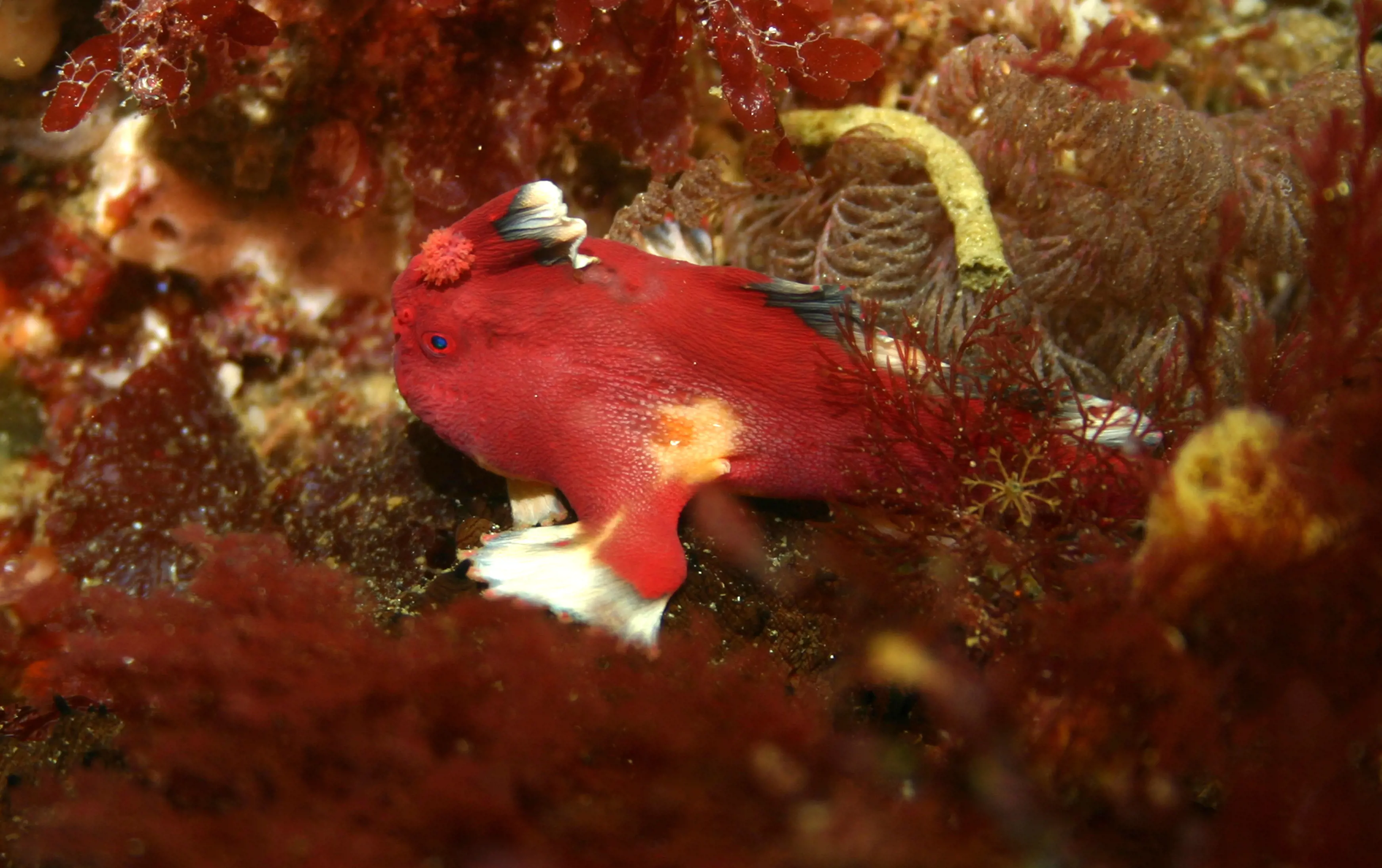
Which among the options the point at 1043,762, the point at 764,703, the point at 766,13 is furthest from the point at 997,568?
the point at 766,13

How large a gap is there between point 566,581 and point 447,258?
1239mm

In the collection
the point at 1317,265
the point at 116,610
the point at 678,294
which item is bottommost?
the point at 116,610

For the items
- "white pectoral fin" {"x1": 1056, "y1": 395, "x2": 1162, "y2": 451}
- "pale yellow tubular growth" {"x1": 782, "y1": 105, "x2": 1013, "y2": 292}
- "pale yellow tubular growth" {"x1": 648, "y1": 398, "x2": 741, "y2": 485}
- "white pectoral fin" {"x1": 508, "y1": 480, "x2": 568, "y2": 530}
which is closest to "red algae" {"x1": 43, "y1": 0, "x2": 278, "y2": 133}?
"white pectoral fin" {"x1": 508, "y1": 480, "x2": 568, "y2": 530}

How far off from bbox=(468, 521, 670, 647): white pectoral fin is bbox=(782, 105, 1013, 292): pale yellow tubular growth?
172 centimetres

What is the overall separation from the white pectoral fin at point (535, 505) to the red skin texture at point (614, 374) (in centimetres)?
12

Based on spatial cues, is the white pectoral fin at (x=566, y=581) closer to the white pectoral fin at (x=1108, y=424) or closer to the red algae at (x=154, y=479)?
the red algae at (x=154, y=479)

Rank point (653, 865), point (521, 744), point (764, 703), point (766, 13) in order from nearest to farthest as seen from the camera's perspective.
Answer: point (653, 865), point (521, 744), point (764, 703), point (766, 13)

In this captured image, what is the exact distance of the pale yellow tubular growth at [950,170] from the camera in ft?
9.68

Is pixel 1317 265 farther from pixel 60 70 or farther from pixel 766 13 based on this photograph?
pixel 60 70

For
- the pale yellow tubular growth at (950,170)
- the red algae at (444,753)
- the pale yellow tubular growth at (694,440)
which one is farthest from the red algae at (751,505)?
the pale yellow tubular growth at (694,440)

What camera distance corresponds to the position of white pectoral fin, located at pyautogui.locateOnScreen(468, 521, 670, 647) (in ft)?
7.72

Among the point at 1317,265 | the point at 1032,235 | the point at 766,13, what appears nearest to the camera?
the point at 1317,265

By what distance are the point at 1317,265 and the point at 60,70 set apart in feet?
13.3

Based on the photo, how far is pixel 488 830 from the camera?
155 cm
